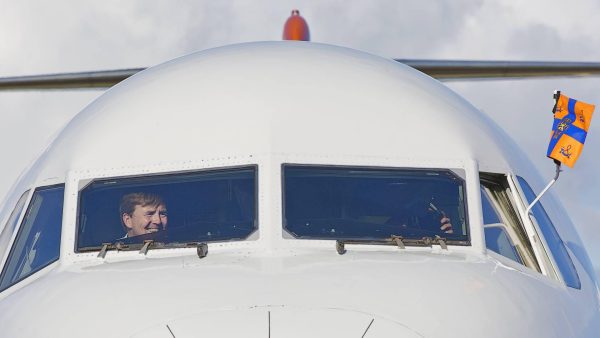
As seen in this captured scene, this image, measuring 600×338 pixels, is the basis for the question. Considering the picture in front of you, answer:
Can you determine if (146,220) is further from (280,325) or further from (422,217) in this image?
(280,325)

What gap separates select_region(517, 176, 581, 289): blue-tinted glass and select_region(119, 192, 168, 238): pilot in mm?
2670

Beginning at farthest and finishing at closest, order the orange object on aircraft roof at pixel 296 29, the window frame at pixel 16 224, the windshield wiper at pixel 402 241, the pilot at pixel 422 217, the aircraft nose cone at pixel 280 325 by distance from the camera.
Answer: the orange object on aircraft roof at pixel 296 29 < the window frame at pixel 16 224 < the pilot at pixel 422 217 < the windshield wiper at pixel 402 241 < the aircraft nose cone at pixel 280 325

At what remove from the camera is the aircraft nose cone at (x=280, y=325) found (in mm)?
5188

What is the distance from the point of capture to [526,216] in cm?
763

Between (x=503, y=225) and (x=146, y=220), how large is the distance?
8.04 ft

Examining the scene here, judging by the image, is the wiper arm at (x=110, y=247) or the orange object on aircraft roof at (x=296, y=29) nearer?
the wiper arm at (x=110, y=247)

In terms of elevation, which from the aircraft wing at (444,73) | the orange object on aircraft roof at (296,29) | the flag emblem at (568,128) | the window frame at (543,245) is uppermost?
the orange object on aircraft roof at (296,29)

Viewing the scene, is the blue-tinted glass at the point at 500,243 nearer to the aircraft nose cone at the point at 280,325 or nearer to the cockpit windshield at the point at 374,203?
the cockpit windshield at the point at 374,203

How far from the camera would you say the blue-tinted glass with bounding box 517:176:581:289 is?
7.57 meters

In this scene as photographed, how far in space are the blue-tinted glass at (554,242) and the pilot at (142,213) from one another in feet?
8.76

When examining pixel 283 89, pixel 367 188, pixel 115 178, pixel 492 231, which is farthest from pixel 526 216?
pixel 115 178

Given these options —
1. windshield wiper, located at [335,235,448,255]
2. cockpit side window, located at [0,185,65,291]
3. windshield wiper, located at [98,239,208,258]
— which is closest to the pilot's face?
windshield wiper, located at [98,239,208,258]

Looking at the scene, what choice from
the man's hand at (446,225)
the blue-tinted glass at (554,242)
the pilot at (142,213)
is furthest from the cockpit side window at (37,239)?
the blue-tinted glass at (554,242)

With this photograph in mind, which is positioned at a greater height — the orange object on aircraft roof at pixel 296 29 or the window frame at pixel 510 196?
the orange object on aircraft roof at pixel 296 29
